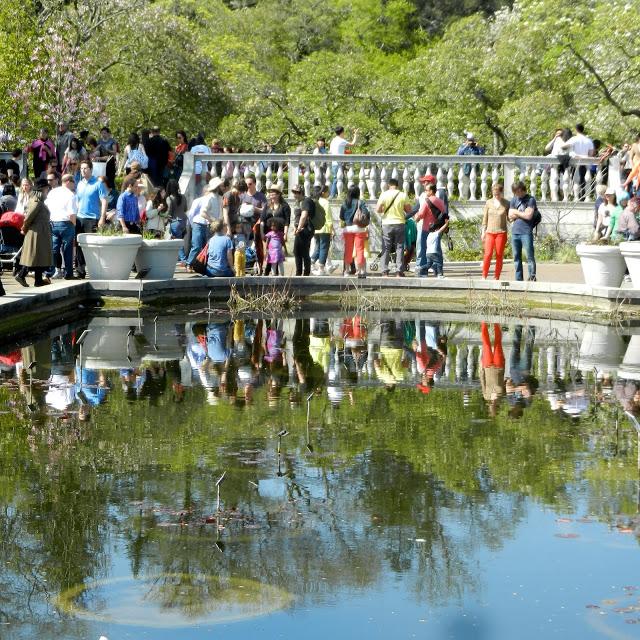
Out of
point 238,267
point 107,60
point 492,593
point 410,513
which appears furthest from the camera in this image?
point 107,60

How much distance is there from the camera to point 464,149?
2820 centimetres

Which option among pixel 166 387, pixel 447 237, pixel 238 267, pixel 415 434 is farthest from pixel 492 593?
pixel 447 237

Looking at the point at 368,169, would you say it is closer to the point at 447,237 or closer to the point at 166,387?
the point at 447,237

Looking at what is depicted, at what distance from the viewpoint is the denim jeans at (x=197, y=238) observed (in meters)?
22.5

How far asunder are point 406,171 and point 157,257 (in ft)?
22.8

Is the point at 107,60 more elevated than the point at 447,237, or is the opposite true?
the point at 107,60

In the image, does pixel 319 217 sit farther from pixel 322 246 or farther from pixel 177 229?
pixel 177 229

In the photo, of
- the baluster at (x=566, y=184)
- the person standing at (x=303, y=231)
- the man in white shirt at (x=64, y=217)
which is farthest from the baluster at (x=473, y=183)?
the man in white shirt at (x=64, y=217)

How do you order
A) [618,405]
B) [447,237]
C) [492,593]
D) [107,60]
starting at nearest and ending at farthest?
[492,593]
[618,405]
[447,237]
[107,60]

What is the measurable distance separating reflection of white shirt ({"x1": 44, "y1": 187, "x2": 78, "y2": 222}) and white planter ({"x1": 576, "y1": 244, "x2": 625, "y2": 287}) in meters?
7.21

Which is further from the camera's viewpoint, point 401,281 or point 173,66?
point 173,66

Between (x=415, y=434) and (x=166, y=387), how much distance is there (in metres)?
3.11

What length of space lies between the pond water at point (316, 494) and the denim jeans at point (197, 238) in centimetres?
590

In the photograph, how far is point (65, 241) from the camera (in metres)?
20.9
